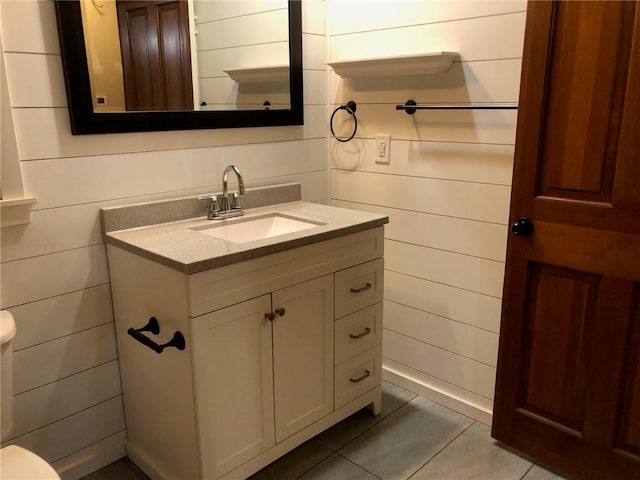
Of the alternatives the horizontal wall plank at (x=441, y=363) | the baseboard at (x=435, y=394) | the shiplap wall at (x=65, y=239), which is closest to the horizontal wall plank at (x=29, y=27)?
the shiplap wall at (x=65, y=239)

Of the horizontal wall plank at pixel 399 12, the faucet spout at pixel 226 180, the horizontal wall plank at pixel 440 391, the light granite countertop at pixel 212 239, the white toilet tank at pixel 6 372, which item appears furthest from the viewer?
the horizontal wall plank at pixel 440 391

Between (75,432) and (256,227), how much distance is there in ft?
3.16

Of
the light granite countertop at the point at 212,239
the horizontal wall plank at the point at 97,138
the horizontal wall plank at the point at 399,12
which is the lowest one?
the light granite countertop at the point at 212,239

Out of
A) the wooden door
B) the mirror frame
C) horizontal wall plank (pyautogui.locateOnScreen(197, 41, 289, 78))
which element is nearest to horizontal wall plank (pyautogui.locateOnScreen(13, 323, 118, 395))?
the mirror frame

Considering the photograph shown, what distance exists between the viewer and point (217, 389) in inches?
62.7

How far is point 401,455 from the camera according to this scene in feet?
6.50

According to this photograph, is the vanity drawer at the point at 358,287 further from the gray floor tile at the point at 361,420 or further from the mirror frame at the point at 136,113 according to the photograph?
the mirror frame at the point at 136,113

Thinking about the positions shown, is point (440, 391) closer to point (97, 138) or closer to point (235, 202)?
point (235, 202)

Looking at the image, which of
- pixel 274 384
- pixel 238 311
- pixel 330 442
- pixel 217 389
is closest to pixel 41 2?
pixel 238 311

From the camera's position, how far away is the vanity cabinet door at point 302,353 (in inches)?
68.8

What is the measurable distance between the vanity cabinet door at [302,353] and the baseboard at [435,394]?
0.58 m

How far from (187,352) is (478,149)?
1.26 metres

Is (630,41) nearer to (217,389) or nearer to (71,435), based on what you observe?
(217,389)

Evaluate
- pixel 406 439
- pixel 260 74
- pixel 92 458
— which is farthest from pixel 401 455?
pixel 260 74
